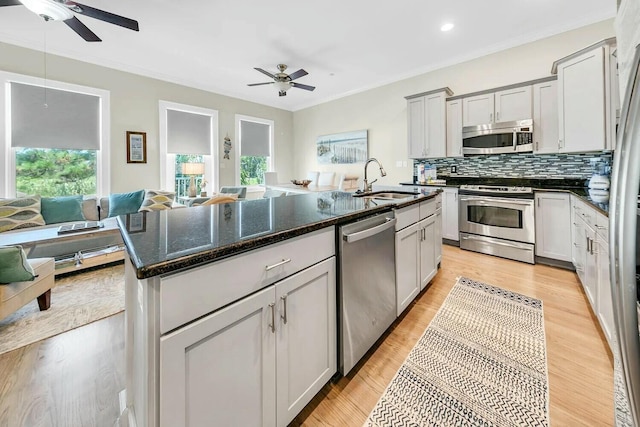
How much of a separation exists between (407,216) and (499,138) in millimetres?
2646

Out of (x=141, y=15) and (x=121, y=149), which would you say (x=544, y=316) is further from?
(x=121, y=149)

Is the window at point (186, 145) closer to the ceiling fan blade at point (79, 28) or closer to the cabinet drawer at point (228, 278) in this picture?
the ceiling fan blade at point (79, 28)

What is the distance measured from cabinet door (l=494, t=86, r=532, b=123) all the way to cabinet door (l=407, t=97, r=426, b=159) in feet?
3.31

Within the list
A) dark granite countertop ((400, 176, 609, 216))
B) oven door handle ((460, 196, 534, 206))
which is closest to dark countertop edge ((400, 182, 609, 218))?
dark granite countertop ((400, 176, 609, 216))

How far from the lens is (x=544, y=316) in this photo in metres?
2.07

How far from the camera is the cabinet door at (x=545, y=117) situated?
3.27 m

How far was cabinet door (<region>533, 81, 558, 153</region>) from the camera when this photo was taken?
327cm

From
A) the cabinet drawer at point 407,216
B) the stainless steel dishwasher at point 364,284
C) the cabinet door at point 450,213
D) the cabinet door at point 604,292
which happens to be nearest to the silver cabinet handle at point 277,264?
the stainless steel dishwasher at point 364,284

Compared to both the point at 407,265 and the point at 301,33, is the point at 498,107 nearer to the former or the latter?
the point at 301,33

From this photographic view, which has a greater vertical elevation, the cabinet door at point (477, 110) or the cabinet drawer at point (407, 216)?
the cabinet door at point (477, 110)

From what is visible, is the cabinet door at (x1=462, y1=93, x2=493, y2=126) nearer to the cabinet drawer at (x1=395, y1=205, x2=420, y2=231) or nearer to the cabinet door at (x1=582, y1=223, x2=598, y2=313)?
the cabinet door at (x1=582, y1=223, x2=598, y2=313)

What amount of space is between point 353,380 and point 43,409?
5.10 feet

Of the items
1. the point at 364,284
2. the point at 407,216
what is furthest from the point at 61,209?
the point at 407,216

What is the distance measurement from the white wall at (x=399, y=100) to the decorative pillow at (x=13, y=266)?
5.02 metres
